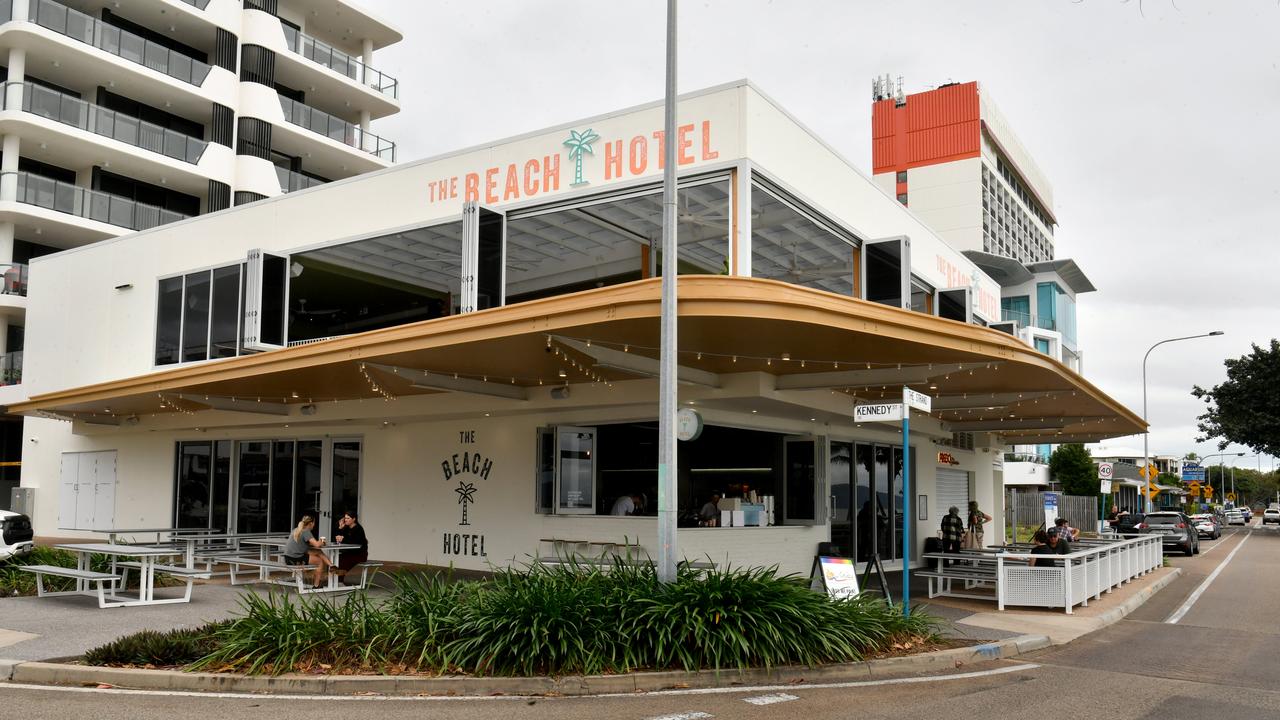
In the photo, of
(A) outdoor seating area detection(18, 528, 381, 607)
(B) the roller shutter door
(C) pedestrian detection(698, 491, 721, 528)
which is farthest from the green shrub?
(B) the roller shutter door

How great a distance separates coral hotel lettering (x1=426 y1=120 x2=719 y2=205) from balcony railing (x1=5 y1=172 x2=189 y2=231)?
2403cm

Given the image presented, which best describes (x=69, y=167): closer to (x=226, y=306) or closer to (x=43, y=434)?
(x=43, y=434)

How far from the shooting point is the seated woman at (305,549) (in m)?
15.1

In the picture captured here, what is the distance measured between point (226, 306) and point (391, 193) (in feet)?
17.4

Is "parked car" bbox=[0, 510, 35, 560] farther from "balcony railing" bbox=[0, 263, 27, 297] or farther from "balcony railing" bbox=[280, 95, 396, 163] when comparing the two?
"balcony railing" bbox=[280, 95, 396, 163]

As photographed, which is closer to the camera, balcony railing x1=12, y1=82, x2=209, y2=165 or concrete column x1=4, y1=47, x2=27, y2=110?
concrete column x1=4, y1=47, x2=27, y2=110

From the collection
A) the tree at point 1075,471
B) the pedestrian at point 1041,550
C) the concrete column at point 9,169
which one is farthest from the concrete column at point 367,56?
the tree at point 1075,471

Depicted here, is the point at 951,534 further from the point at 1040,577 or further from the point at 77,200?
the point at 77,200

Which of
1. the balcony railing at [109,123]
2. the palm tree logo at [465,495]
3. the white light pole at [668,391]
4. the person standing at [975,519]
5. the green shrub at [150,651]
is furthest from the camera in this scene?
the balcony railing at [109,123]

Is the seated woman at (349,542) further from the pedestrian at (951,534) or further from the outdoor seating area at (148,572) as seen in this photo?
the pedestrian at (951,534)

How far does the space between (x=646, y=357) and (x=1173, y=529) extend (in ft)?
92.1

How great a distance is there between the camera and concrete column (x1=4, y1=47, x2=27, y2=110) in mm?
35188

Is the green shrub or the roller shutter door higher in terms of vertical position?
the roller shutter door

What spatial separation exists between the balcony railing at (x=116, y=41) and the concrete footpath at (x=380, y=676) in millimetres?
29418
